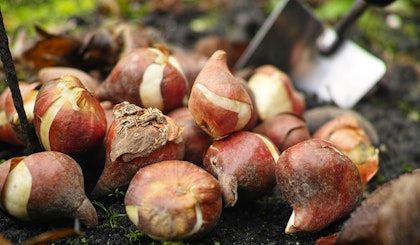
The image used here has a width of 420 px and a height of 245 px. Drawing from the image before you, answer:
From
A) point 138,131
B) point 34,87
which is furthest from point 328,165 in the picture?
point 34,87

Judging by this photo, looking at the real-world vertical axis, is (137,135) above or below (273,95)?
above

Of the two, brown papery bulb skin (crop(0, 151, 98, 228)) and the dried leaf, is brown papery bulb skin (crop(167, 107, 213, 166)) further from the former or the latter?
brown papery bulb skin (crop(0, 151, 98, 228))

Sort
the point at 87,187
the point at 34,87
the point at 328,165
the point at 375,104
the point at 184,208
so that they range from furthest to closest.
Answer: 1. the point at 375,104
2. the point at 34,87
3. the point at 87,187
4. the point at 328,165
5. the point at 184,208

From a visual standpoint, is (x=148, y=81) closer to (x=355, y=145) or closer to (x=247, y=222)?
(x=247, y=222)

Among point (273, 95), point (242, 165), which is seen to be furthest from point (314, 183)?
point (273, 95)

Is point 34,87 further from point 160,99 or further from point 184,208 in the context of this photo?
point 184,208

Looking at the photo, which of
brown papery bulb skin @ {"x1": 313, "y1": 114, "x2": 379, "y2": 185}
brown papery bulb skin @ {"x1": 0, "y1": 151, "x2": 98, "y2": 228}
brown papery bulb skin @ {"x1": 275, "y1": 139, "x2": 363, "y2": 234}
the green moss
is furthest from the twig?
the green moss
